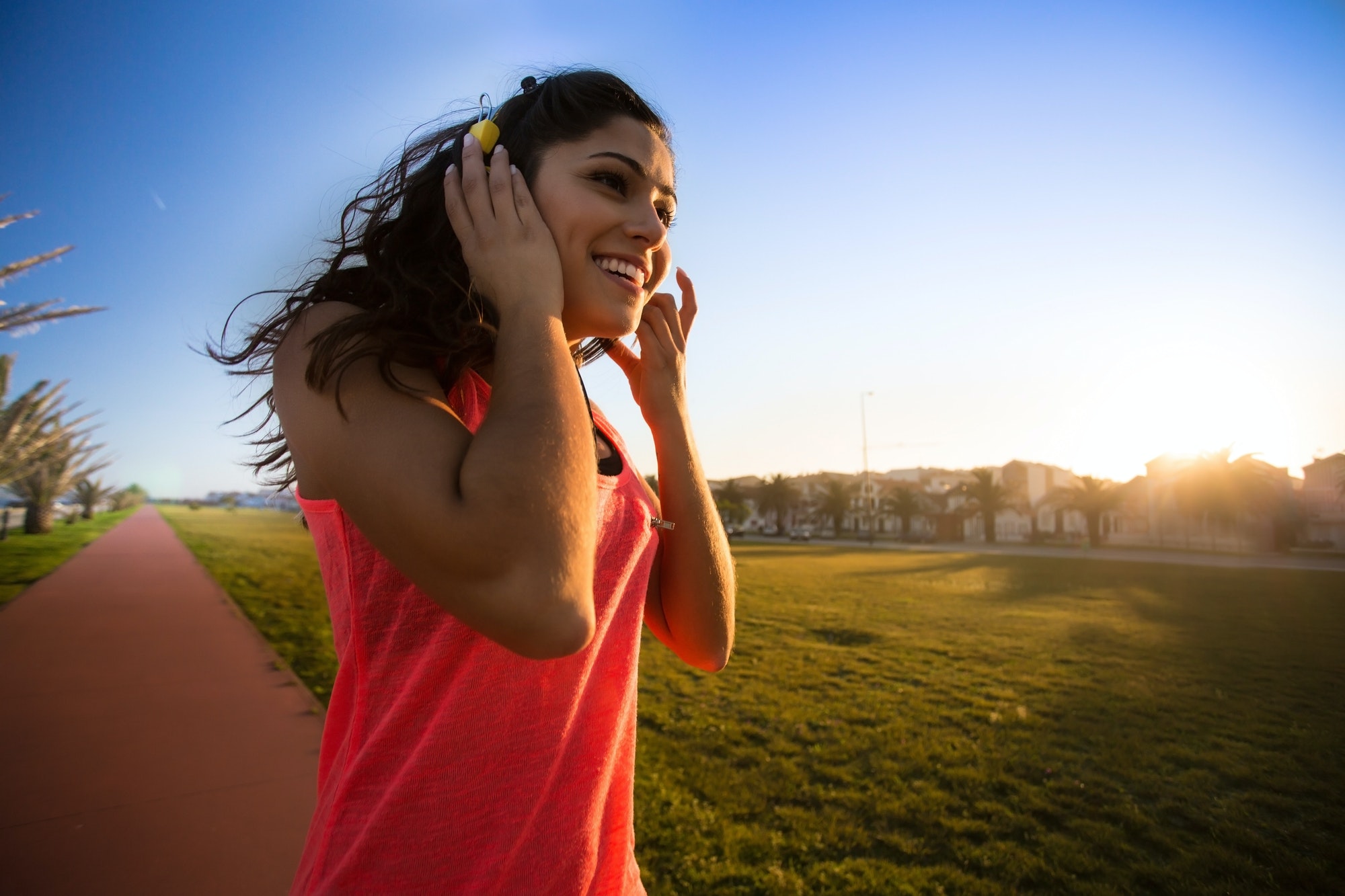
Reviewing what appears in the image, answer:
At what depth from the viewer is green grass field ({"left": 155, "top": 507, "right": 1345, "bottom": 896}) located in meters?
4.12

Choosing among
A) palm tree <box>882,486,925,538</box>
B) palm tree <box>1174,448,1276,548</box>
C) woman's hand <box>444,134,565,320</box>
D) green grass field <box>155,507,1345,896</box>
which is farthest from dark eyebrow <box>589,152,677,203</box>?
palm tree <box>882,486,925,538</box>

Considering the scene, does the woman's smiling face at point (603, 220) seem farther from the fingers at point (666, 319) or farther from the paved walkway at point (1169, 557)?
the paved walkway at point (1169, 557)

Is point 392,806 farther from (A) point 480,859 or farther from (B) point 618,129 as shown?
(B) point 618,129

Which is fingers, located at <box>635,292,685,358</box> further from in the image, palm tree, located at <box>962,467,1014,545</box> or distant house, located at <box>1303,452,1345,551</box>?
palm tree, located at <box>962,467,1014,545</box>

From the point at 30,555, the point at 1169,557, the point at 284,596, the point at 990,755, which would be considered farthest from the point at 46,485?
the point at 1169,557

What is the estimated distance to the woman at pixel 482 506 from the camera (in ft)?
2.54

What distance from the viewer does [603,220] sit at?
43.6 inches

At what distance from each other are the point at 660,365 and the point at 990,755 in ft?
19.3

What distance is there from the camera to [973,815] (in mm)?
Answer: 4746

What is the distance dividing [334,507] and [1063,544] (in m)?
54.3

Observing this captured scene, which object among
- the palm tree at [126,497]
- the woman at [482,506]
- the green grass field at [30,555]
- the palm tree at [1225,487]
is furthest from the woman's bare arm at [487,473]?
the palm tree at [126,497]

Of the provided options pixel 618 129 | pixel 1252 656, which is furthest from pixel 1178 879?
pixel 1252 656

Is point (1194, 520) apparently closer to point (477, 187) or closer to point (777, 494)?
point (777, 494)

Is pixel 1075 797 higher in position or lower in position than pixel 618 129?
lower
